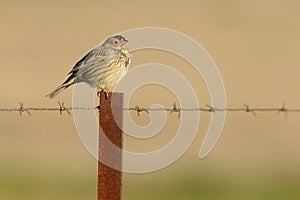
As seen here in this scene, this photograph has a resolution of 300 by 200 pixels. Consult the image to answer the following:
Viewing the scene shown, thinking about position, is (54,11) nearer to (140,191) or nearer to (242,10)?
(242,10)

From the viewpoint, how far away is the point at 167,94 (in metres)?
24.6

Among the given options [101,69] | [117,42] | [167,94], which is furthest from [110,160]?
[167,94]

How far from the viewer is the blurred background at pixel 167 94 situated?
15414mm

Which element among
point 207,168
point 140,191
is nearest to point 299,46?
point 207,168

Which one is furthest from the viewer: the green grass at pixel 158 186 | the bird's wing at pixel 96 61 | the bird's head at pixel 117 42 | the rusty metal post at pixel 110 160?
the green grass at pixel 158 186

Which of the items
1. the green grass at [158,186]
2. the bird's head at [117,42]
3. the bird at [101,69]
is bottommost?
the green grass at [158,186]

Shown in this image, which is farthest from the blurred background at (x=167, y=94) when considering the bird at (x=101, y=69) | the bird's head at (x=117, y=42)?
the bird at (x=101, y=69)

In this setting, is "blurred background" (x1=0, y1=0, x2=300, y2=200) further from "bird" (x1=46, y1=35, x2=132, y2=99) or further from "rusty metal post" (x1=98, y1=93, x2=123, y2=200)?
"rusty metal post" (x1=98, y1=93, x2=123, y2=200)

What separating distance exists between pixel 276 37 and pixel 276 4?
550cm

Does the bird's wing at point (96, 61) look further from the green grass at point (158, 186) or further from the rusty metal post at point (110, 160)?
the green grass at point (158, 186)

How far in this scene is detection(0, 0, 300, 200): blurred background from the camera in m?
15.4

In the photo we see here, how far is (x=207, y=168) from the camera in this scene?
694 inches

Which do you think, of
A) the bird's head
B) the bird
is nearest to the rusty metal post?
the bird

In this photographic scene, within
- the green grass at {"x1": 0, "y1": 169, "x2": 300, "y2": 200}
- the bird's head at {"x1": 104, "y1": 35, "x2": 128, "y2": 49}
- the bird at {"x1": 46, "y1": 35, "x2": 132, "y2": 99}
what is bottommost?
the green grass at {"x1": 0, "y1": 169, "x2": 300, "y2": 200}
